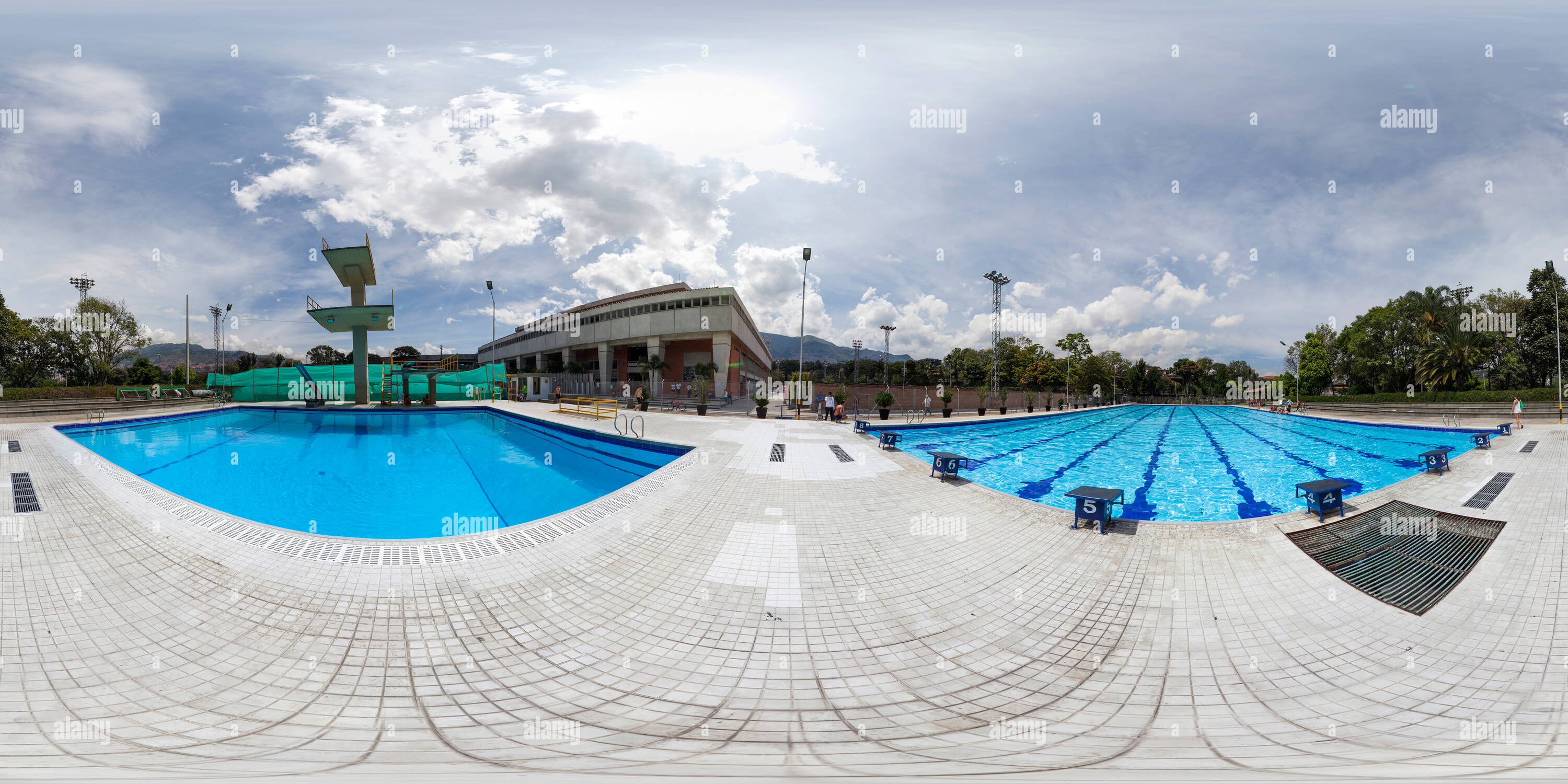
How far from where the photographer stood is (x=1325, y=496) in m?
6.95

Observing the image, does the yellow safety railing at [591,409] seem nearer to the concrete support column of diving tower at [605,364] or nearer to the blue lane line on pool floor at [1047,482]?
the concrete support column of diving tower at [605,364]

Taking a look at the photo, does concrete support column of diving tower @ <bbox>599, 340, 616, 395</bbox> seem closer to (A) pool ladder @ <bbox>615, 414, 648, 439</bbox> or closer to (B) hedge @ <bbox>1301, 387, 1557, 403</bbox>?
(A) pool ladder @ <bbox>615, 414, 648, 439</bbox>

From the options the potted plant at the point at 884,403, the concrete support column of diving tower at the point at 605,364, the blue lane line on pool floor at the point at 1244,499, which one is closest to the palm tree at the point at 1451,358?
the blue lane line on pool floor at the point at 1244,499

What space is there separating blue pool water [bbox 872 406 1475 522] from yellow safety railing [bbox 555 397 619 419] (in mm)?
11808

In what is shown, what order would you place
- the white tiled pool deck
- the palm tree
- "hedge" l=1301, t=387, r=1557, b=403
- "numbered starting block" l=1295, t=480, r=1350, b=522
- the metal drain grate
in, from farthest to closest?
1. the palm tree
2. "hedge" l=1301, t=387, r=1557, b=403
3. "numbered starting block" l=1295, t=480, r=1350, b=522
4. the metal drain grate
5. the white tiled pool deck

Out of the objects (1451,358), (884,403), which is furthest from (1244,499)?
(1451,358)

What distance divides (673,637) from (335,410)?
2976cm

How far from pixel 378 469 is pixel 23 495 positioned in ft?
18.3

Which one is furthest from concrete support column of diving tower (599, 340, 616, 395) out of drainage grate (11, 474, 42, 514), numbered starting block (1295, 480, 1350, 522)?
numbered starting block (1295, 480, 1350, 522)

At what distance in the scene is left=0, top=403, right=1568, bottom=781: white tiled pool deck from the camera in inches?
113

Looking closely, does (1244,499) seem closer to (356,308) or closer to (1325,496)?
(1325,496)

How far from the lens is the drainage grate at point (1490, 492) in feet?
24.1

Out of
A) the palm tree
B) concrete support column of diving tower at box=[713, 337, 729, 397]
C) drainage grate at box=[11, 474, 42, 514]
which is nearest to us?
drainage grate at box=[11, 474, 42, 514]

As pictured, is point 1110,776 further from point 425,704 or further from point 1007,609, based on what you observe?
point 425,704
